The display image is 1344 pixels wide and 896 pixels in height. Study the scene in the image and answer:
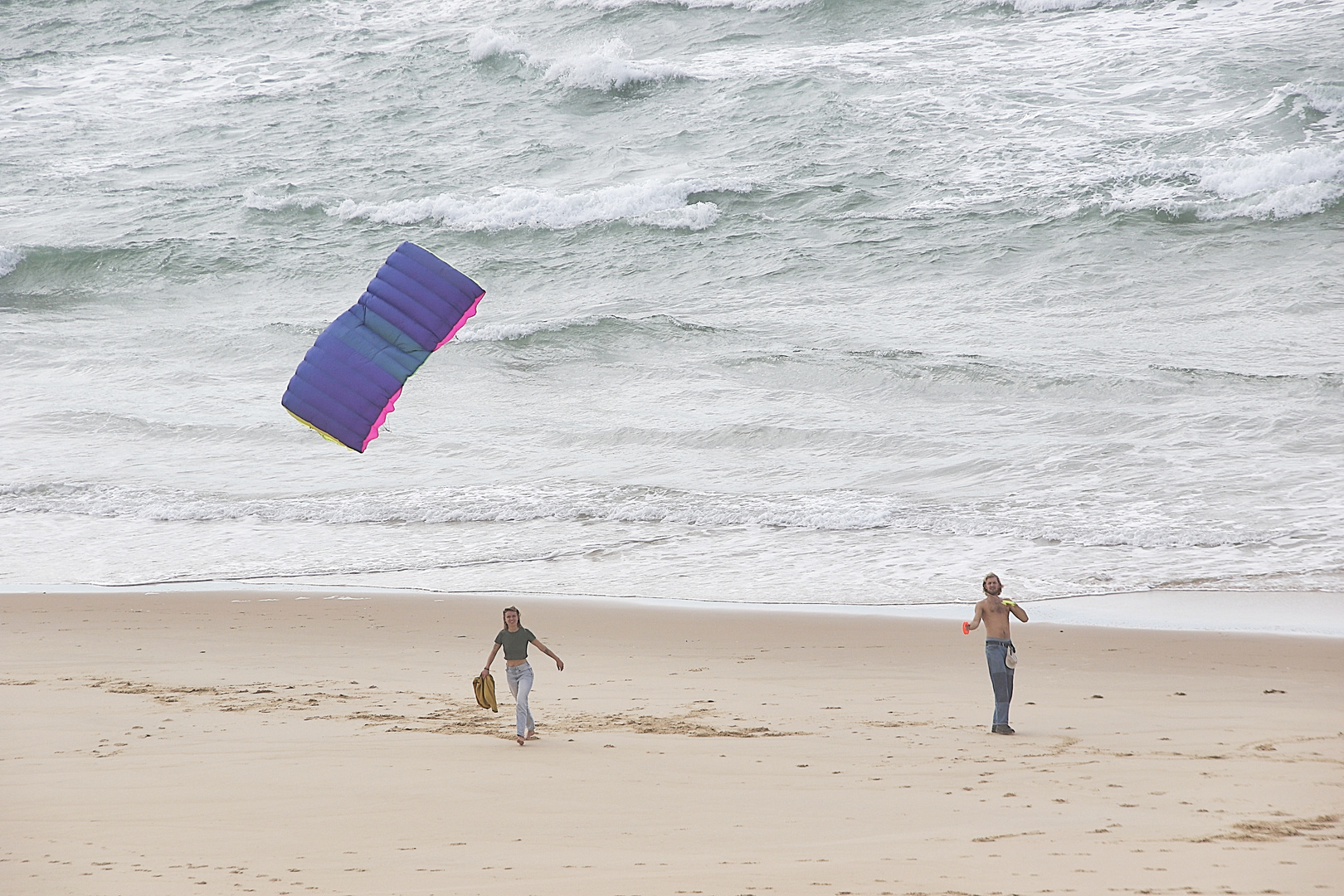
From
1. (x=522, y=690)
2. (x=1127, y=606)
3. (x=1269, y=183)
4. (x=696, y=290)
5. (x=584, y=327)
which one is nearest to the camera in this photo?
(x=522, y=690)

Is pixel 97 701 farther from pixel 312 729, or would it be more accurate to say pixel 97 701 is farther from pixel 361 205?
pixel 361 205

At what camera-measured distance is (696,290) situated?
20922mm

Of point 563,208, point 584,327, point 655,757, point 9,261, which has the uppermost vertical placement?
point 563,208

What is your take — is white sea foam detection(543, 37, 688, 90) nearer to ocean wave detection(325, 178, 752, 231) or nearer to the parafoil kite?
ocean wave detection(325, 178, 752, 231)

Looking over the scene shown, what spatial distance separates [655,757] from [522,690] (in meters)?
0.89

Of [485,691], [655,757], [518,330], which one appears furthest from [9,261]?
[655,757]

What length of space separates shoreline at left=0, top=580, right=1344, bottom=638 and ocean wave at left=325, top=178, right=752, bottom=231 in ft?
45.8

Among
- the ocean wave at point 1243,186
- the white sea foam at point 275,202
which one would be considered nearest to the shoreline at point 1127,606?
the ocean wave at point 1243,186

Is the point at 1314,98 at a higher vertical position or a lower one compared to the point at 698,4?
lower

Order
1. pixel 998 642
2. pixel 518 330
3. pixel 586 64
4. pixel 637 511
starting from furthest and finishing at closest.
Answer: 1. pixel 586 64
2. pixel 518 330
3. pixel 637 511
4. pixel 998 642

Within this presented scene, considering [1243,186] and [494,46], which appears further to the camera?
[494,46]

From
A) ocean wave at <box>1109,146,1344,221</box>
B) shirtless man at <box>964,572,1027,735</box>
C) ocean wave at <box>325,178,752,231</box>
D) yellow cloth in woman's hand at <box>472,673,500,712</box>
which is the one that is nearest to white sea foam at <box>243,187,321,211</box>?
ocean wave at <box>325,178,752,231</box>

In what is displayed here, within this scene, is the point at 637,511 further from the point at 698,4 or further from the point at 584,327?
the point at 698,4

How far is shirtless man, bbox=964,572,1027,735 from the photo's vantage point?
6609 millimetres
